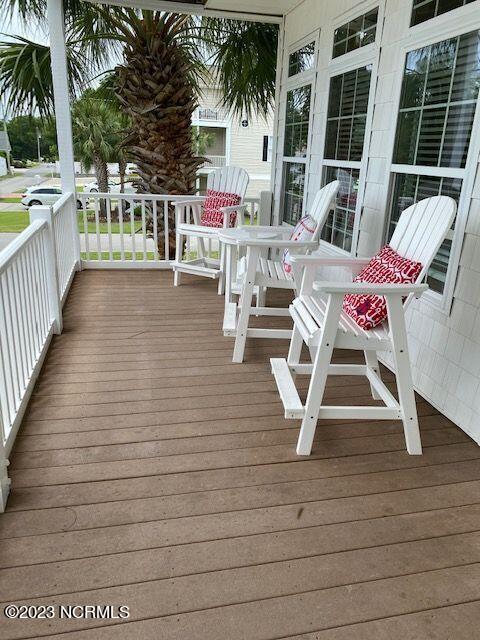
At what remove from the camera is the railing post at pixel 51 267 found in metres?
3.12

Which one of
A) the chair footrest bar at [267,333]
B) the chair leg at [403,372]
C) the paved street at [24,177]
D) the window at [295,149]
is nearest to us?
the chair leg at [403,372]

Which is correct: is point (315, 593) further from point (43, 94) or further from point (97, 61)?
point (97, 61)


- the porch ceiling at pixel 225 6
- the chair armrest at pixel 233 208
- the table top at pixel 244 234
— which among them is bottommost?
the table top at pixel 244 234

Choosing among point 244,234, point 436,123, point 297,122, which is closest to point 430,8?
point 436,123

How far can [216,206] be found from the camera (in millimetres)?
4781

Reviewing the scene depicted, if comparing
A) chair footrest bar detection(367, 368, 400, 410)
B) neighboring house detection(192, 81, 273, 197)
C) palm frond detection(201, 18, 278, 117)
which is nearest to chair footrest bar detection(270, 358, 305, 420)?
chair footrest bar detection(367, 368, 400, 410)

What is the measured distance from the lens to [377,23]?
3086mm

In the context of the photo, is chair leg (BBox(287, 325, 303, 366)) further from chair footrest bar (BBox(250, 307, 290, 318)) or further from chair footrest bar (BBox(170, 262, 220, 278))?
chair footrest bar (BBox(170, 262, 220, 278))

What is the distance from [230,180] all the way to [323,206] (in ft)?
5.84

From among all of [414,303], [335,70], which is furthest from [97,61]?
[414,303]

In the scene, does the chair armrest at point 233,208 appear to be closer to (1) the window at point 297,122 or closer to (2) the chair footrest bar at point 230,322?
(1) the window at point 297,122

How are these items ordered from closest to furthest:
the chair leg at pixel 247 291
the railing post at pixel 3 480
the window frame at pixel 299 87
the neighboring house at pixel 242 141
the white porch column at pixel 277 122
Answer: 1. the railing post at pixel 3 480
2. the chair leg at pixel 247 291
3. the window frame at pixel 299 87
4. the white porch column at pixel 277 122
5. the neighboring house at pixel 242 141

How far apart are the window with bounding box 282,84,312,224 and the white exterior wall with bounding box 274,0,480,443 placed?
0.69 metres

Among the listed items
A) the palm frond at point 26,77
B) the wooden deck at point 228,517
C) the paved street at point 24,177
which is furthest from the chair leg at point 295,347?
the paved street at point 24,177
